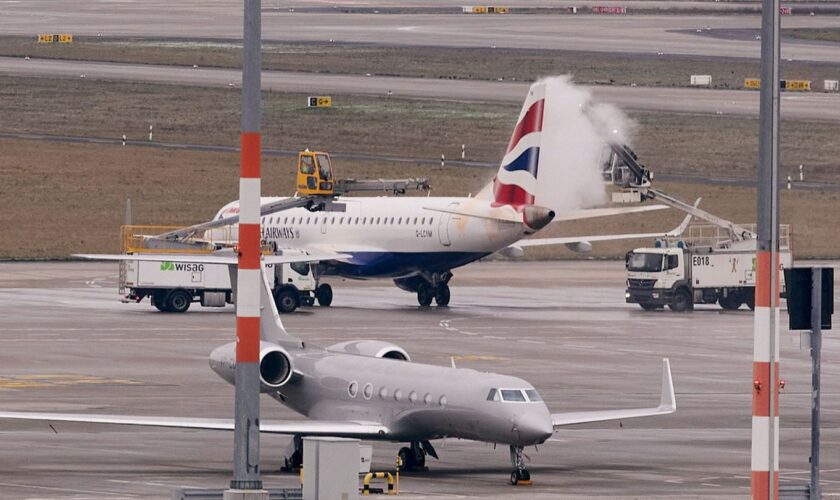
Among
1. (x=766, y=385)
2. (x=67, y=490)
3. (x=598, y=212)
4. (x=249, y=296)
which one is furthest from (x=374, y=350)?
(x=598, y=212)

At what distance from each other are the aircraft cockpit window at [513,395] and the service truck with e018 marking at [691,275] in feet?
136

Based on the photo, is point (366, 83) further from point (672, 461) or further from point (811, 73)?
point (672, 461)

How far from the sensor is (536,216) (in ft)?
228

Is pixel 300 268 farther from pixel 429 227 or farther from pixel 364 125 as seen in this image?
pixel 364 125

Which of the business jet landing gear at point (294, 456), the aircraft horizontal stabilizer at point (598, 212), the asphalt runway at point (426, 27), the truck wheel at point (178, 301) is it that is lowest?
the business jet landing gear at point (294, 456)

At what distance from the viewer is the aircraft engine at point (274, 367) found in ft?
117

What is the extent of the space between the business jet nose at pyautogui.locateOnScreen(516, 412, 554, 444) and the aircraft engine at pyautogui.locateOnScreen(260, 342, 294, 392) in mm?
5779

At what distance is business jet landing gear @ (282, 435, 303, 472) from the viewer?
34.8 metres

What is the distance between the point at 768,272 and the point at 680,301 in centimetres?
5187

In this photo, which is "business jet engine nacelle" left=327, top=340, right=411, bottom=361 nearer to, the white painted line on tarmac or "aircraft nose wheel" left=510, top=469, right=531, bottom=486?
"aircraft nose wheel" left=510, top=469, right=531, bottom=486

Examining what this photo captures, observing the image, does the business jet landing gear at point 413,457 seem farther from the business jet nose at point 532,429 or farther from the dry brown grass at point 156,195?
the dry brown grass at point 156,195

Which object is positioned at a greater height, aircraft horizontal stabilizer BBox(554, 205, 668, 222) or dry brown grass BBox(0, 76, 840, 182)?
Result: dry brown grass BBox(0, 76, 840, 182)

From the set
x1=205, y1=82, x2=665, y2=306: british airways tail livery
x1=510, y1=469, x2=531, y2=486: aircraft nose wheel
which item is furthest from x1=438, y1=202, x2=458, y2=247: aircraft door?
x1=510, y1=469, x2=531, y2=486: aircraft nose wheel

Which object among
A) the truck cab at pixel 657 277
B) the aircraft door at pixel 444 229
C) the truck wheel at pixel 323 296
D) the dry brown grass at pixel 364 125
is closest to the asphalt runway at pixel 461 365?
the truck wheel at pixel 323 296
